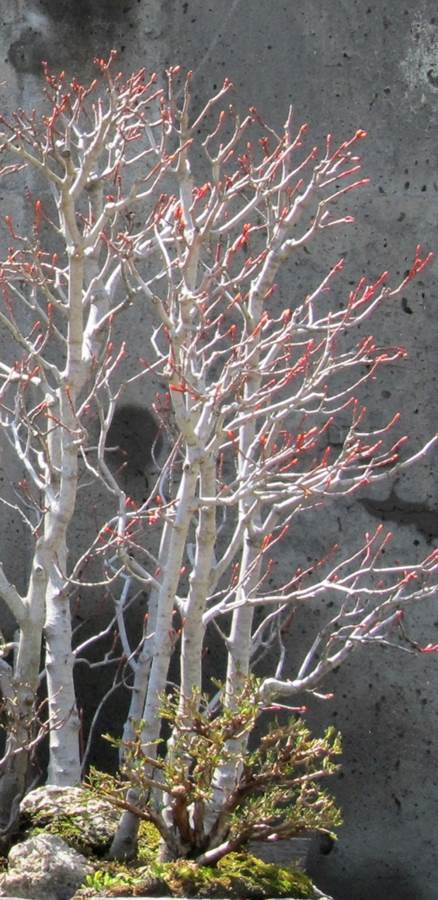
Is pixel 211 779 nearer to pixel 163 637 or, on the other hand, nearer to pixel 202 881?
pixel 202 881

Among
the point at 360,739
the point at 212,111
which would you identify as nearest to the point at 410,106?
the point at 212,111

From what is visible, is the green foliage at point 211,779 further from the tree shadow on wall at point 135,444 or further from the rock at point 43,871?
the tree shadow on wall at point 135,444

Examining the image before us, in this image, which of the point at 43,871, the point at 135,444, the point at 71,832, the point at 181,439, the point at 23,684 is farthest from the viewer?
the point at 135,444

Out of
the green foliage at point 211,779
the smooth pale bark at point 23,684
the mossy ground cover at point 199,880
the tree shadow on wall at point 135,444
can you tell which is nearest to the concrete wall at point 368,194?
the tree shadow on wall at point 135,444

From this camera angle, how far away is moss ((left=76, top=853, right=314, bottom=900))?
364 centimetres

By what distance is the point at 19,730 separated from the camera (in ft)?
14.2

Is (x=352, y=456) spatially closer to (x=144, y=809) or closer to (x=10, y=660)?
(x=144, y=809)

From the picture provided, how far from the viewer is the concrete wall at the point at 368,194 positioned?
5.67 m

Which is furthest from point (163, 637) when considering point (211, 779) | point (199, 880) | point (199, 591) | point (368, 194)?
point (368, 194)

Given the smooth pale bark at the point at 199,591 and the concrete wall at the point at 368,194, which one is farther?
the concrete wall at the point at 368,194

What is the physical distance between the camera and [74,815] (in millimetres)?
4184

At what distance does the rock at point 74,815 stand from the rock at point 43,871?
19cm

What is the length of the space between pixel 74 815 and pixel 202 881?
2.19ft

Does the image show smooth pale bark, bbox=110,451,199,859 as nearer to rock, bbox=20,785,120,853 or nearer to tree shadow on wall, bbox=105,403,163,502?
rock, bbox=20,785,120,853
